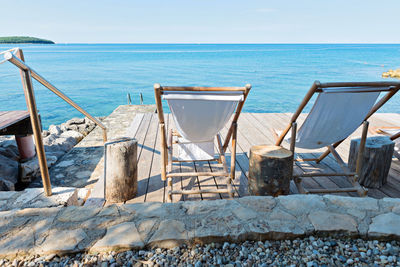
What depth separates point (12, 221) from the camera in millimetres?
1637

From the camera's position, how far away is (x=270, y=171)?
212 cm

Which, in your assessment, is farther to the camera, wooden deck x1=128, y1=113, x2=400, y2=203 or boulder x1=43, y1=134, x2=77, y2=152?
boulder x1=43, y1=134, x2=77, y2=152

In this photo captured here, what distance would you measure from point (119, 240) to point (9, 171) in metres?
2.81

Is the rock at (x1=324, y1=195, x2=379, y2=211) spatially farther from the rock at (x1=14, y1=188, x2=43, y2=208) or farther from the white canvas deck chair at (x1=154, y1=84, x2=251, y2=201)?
the rock at (x1=14, y1=188, x2=43, y2=208)

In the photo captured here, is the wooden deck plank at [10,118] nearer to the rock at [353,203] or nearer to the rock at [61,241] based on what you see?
the rock at [61,241]

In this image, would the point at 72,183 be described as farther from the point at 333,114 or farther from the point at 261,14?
the point at 261,14

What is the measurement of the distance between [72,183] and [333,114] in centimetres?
293

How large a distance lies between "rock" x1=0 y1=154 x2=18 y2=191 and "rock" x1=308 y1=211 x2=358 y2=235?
317 centimetres

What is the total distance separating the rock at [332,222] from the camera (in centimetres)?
158

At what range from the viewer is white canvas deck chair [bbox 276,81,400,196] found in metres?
2.01

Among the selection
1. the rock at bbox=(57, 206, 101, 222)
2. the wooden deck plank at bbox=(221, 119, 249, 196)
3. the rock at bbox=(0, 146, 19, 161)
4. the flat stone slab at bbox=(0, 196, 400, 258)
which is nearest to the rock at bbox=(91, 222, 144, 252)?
the flat stone slab at bbox=(0, 196, 400, 258)

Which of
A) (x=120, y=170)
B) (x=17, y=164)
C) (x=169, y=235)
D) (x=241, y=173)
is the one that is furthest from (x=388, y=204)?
(x=17, y=164)

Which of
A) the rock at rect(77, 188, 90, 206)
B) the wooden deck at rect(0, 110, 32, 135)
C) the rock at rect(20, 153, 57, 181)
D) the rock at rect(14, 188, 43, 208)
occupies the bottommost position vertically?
the rock at rect(20, 153, 57, 181)

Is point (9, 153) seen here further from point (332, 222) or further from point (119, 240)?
point (332, 222)
